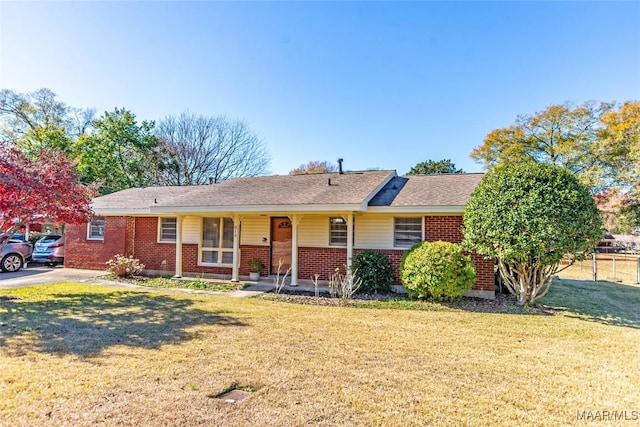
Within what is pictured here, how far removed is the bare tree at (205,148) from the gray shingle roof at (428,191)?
21192mm

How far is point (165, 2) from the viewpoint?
9.99 meters

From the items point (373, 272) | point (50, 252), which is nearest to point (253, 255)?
point (373, 272)

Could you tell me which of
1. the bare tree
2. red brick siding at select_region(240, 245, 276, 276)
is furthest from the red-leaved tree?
the bare tree

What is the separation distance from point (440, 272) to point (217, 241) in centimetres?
816

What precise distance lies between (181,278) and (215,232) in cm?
200

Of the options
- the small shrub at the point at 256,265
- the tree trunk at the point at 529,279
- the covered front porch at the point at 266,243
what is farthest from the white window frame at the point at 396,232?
the small shrub at the point at 256,265

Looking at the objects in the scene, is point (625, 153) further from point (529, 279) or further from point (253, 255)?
point (253, 255)

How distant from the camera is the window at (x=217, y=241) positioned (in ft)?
42.8

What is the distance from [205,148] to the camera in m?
31.0

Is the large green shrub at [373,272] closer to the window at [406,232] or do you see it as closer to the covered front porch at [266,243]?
the covered front porch at [266,243]

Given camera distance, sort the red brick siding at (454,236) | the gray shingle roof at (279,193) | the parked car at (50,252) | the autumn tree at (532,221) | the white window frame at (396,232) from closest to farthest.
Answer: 1. the autumn tree at (532,221)
2. the red brick siding at (454,236)
3. the white window frame at (396,232)
4. the gray shingle roof at (279,193)
5. the parked car at (50,252)

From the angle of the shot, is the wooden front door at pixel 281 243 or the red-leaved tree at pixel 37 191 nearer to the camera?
the red-leaved tree at pixel 37 191

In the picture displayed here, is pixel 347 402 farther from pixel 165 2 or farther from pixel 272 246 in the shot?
pixel 165 2

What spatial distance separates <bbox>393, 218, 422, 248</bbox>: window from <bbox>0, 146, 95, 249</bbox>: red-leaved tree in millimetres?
8853
